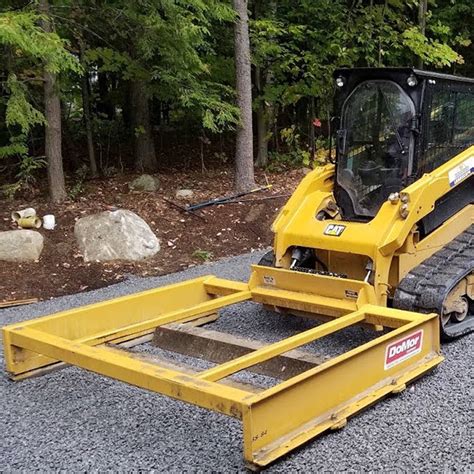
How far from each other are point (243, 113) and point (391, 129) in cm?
542

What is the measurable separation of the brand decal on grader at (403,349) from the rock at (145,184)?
7099 millimetres

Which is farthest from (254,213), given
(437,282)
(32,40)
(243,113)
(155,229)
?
(437,282)

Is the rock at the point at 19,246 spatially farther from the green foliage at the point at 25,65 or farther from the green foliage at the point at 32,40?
the green foliage at the point at 32,40

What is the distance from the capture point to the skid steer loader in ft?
13.5

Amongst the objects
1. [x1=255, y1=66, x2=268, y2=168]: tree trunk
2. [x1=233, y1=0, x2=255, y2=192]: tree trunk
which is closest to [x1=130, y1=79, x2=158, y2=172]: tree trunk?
[x1=233, y1=0, x2=255, y2=192]: tree trunk

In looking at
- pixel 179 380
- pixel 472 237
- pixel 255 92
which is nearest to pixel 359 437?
pixel 179 380

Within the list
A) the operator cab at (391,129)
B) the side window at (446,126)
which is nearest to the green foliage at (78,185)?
the operator cab at (391,129)

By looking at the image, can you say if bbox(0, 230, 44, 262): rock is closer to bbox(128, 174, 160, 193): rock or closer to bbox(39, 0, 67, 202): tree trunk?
bbox(39, 0, 67, 202): tree trunk

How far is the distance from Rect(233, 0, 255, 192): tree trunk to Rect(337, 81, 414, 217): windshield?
492 cm

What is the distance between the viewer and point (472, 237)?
592 centimetres

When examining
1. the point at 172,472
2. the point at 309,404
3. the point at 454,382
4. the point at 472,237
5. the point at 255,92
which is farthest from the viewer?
the point at 255,92

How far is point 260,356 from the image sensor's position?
4.00 metres

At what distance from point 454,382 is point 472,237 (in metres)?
1.85

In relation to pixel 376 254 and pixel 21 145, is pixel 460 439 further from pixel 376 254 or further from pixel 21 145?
pixel 21 145
